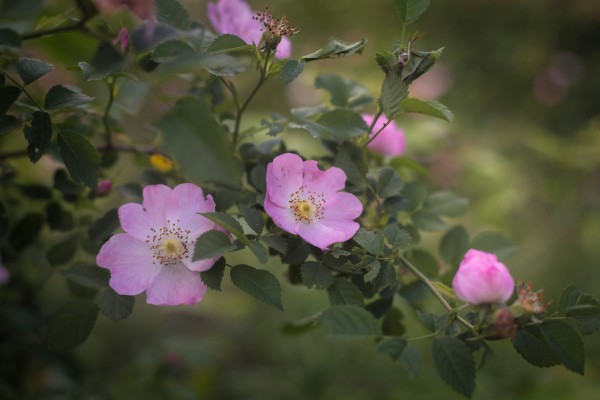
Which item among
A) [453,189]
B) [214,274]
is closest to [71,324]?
[214,274]

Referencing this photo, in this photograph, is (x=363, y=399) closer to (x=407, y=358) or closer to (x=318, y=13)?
(x=407, y=358)

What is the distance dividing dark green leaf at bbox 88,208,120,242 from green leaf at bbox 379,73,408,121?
376 mm

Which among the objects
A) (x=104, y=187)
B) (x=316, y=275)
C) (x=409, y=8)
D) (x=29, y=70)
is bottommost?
(x=104, y=187)

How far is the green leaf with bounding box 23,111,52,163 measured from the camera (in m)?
0.62

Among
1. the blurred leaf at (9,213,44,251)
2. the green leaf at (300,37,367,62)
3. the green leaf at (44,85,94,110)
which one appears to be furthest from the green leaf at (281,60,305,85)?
the blurred leaf at (9,213,44,251)

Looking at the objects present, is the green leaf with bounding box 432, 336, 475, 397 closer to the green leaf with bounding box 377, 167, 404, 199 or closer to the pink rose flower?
the green leaf with bounding box 377, 167, 404, 199

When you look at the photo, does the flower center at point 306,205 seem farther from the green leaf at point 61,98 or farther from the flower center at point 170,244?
the green leaf at point 61,98

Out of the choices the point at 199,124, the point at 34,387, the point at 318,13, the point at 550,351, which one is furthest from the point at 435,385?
the point at 318,13

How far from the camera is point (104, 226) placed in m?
0.72

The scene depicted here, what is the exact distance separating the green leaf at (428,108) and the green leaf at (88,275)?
412 mm

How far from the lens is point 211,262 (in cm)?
60

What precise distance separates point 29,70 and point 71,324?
30 centimetres

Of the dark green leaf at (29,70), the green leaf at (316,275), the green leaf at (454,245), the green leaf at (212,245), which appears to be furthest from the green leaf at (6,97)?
the green leaf at (454,245)

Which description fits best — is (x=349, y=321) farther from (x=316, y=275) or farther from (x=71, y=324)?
(x=71, y=324)
